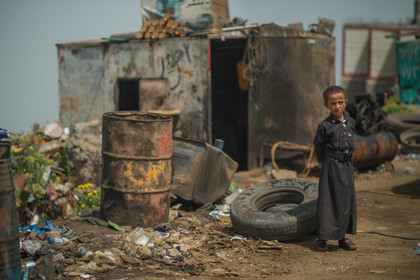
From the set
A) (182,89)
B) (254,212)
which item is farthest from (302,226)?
(182,89)

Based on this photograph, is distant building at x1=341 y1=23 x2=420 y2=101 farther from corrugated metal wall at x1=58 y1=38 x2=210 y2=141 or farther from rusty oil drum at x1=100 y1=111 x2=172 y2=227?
rusty oil drum at x1=100 y1=111 x2=172 y2=227

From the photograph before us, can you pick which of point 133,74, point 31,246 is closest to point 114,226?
point 31,246

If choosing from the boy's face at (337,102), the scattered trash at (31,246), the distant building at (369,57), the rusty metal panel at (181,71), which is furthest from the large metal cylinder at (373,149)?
the distant building at (369,57)

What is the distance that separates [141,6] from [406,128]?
26.0 feet

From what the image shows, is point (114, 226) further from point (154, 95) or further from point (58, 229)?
point (154, 95)

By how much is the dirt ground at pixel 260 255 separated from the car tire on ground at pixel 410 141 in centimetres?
578

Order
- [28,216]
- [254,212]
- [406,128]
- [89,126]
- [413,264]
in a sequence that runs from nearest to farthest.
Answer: [413,264]
[254,212]
[28,216]
[89,126]
[406,128]

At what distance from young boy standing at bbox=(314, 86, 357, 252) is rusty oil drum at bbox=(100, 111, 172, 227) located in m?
1.84

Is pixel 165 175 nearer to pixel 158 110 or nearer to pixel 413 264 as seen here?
pixel 413 264

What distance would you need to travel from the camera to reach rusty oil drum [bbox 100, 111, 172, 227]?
5.40 meters

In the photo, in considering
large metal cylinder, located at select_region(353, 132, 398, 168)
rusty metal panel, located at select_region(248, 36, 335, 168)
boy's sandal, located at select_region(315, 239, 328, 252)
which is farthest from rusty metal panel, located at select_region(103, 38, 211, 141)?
boy's sandal, located at select_region(315, 239, 328, 252)

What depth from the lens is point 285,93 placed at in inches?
428

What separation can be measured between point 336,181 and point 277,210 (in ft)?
3.80

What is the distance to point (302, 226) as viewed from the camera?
206 inches
